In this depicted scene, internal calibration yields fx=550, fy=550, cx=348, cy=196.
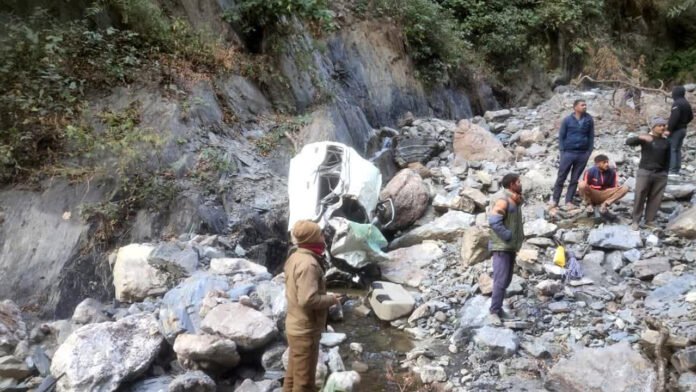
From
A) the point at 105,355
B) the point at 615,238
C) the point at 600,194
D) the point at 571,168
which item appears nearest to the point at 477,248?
the point at 615,238

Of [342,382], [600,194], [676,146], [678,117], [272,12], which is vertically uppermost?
[272,12]

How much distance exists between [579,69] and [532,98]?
2.18m

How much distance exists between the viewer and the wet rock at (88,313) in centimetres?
529

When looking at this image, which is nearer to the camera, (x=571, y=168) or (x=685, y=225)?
(x=685, y=225)

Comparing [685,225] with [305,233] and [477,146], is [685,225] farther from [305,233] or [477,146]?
[305,233]

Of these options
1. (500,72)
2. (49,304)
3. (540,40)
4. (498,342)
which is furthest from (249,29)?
(540,40)

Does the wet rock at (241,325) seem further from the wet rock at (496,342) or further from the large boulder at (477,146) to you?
the large boulder at (477,146)

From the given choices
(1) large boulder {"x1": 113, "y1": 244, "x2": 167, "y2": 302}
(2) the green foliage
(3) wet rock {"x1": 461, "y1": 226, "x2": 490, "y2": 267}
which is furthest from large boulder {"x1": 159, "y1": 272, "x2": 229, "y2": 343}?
(2) the green foliage

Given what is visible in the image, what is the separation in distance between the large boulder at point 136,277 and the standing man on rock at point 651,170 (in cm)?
578

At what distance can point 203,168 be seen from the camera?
7.40 meters

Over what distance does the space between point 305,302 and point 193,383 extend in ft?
4.31

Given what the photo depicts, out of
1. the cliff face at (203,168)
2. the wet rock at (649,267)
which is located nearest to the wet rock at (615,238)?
the wet rock at (649,267)

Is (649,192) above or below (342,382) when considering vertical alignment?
above

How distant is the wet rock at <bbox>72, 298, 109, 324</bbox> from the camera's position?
529 centimetres
